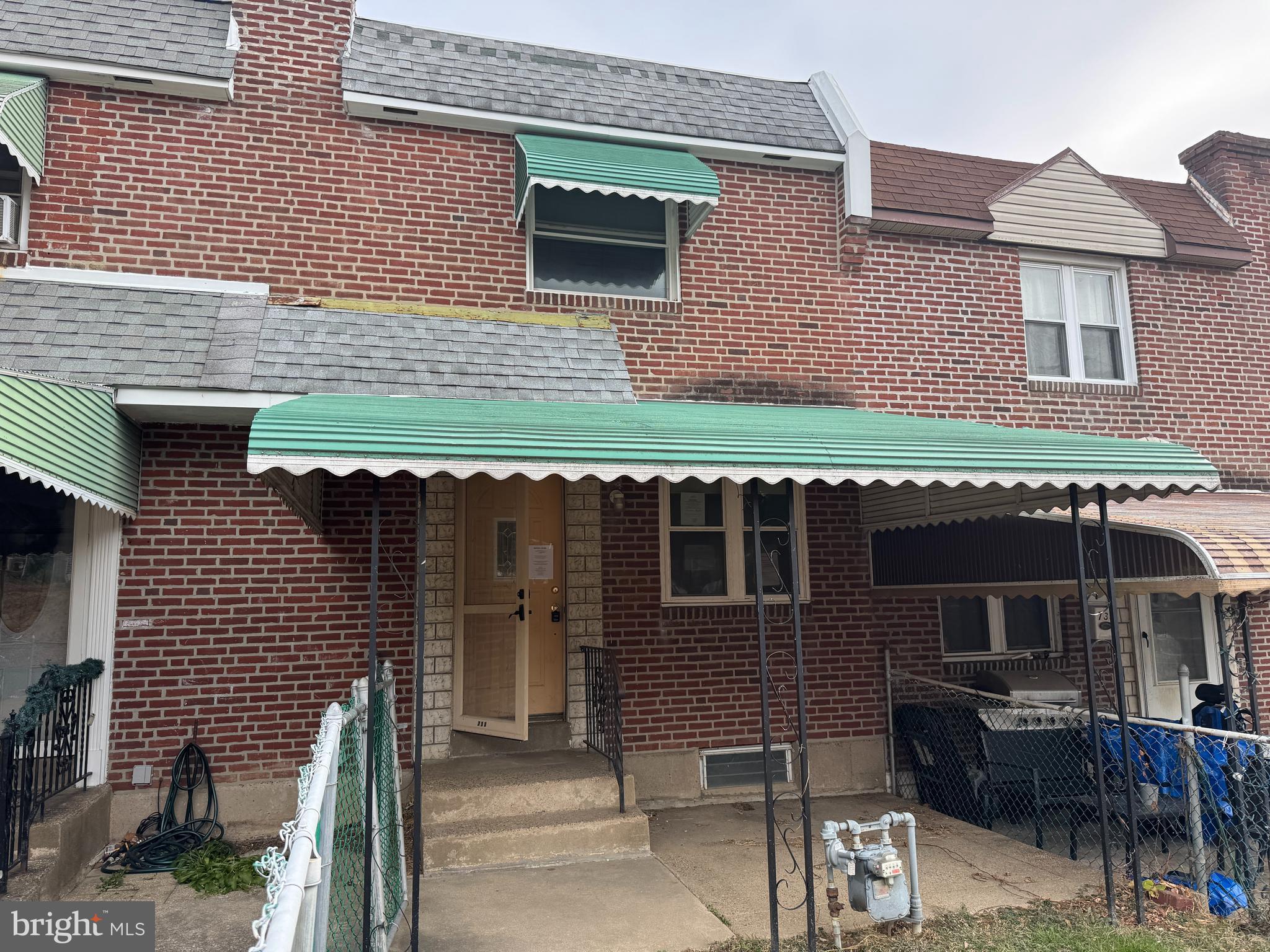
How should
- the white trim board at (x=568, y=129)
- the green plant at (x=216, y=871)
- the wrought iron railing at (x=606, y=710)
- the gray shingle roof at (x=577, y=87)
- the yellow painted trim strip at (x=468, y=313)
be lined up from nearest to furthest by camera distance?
the green plant at (x=216, y=871)
the wrought iron railing at (x=606, y=710)
the yellow painted trim strip at (x=468, y=313)
the white trim board at (x=568, y=129)
the gray shingle roof at (x=577, y=87)

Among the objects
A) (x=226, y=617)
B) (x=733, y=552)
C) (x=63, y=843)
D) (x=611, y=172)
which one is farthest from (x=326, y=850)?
(x=611, y=172)

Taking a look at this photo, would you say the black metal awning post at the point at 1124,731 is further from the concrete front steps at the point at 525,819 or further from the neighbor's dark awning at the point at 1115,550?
the concrete front steps at the point at 525,819

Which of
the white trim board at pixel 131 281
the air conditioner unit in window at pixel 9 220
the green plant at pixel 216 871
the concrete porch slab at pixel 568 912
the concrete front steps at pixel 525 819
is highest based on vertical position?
the air conditioner unit in window at pixel 9 220

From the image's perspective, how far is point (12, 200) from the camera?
6648 millimetres

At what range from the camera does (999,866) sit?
6.07m

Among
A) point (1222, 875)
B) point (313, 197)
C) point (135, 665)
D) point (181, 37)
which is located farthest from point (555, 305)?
point (1222, 875)

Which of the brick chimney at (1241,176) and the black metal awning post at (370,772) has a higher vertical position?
the brick chimney at (1241,176)

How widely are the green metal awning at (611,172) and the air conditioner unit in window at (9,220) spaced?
13.0 feet

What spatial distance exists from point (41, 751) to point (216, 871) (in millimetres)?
1528

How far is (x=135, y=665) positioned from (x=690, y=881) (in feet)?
14.5

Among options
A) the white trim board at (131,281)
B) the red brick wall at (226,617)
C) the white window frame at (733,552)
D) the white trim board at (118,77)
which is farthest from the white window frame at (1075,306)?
the white trim board at (118,77)

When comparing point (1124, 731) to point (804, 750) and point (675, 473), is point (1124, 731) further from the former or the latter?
point (675, 473)

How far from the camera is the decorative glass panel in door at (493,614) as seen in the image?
696 cm

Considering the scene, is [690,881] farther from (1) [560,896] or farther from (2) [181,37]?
(2) [181,37]
